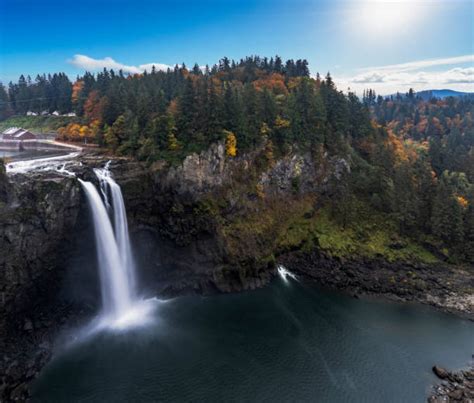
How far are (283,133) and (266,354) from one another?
33.2 m

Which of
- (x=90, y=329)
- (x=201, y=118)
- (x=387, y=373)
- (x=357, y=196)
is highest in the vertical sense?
(x=201, y=118)

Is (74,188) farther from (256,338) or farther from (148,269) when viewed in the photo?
(256,338)

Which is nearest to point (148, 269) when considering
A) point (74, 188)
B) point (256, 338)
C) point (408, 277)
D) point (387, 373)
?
point (74, 188)

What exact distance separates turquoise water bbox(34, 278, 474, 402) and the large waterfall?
3008 millimetres

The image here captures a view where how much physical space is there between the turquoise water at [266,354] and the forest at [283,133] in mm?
16726

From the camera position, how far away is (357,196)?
54.7m

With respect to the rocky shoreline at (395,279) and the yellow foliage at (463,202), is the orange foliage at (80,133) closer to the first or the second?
the rocky shoreline at (395,279)

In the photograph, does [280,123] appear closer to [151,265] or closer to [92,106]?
[151,265]

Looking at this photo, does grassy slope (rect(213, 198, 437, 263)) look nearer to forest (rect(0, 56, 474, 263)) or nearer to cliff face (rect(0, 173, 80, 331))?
forest (rect(0, 56, 474, 263))

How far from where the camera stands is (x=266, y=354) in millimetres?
30156

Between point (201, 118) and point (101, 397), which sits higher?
point (201, 118)

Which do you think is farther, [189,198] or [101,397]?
[189,198]

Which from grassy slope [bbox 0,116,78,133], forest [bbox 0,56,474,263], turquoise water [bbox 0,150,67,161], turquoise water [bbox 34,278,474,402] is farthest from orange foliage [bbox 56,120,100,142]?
turquoise water [bbox 34,278,474,402]

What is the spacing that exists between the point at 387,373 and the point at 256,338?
38.4 feet
